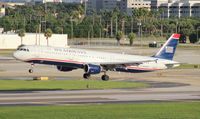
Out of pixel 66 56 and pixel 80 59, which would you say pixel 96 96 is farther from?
pixel 80 59

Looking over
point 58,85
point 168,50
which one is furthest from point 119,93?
point 168,50

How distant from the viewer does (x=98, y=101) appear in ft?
196

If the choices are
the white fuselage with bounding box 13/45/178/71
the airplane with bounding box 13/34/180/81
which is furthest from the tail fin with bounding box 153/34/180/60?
the white fuselage with bounding box 13/45/178/71

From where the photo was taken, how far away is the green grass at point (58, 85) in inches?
2928

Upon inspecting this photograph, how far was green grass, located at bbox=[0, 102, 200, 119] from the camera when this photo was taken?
155 feet

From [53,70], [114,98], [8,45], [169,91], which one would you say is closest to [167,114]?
[114,98]

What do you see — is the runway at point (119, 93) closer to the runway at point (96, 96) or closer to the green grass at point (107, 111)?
the runway at point (96, 96)

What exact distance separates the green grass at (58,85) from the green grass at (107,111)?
20170 mm

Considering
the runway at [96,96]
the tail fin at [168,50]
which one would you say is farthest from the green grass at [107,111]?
the tail fin at [168,50]

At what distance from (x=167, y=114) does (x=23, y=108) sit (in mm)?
10591

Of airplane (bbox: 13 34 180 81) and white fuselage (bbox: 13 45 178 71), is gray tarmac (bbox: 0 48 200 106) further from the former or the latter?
white fuselage (bbox: 13 45 178 71)

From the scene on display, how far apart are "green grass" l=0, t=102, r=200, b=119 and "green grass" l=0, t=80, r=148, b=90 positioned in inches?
794

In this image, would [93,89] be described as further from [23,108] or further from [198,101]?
[23,108]

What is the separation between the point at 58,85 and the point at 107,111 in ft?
92.8
